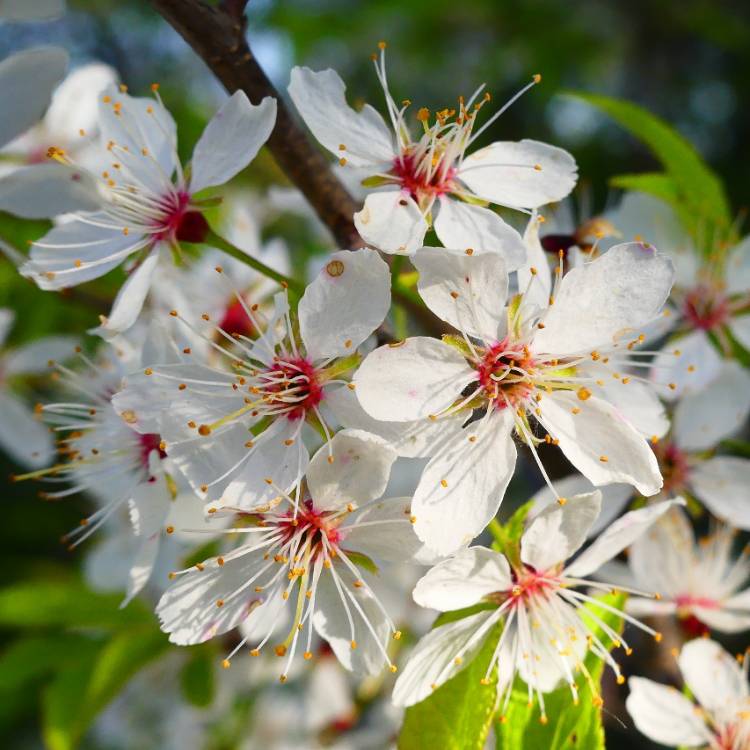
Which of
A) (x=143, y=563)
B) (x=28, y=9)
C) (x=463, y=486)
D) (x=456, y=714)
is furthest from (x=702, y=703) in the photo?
(x=28, y=9)

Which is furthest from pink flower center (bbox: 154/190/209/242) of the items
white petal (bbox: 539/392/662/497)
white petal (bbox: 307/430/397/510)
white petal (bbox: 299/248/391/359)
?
white petal (bbox: 539/392/662/497)

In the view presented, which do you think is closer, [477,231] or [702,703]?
[477,231]

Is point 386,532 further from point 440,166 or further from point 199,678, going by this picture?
point 199,678

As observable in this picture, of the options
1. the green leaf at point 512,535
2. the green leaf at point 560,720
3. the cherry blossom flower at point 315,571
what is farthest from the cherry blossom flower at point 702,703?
the cherry blossom flower at point 315,571

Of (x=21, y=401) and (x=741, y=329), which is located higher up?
(x=21, y=401)

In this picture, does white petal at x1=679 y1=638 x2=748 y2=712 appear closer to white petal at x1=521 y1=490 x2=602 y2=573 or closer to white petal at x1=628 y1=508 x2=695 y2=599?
white petal at x1=628 y1=508 x2=695 y2=599

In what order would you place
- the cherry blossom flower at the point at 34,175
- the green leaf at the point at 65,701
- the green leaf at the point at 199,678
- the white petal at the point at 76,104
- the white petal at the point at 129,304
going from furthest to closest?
the white petal at the point at 76,104
the green leaf at the point at 199,678
the green leaf at the point at 65,701
the cherry blossom flower at the point at 34,175
the white petal at the point at 129,304

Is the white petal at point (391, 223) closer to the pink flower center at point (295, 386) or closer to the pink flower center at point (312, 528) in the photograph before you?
the pink flower center at point (295, 386)

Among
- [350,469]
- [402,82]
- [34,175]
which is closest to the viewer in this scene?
[350,469]
